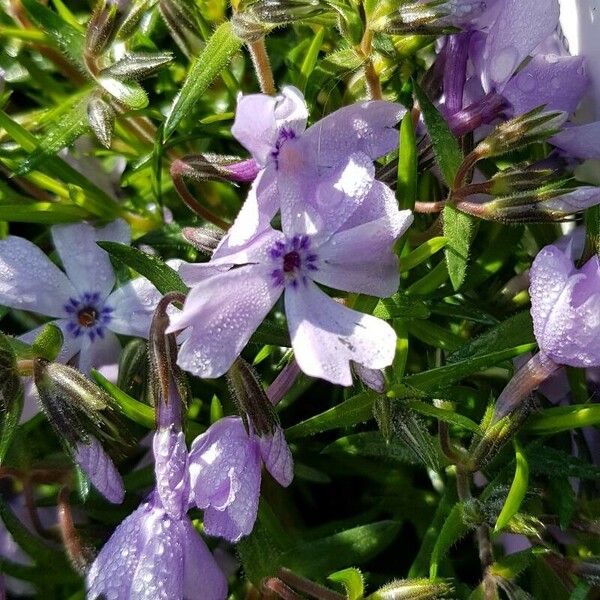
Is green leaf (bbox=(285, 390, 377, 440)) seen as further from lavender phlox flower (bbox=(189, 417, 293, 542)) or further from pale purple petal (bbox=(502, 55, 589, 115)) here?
pale purple petal (bbox=(502, 55, 589, 115))

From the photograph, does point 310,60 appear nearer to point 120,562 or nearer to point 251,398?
point 251,398

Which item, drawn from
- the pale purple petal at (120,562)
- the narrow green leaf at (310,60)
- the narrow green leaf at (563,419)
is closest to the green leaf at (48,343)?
the pale purple petal at (120,562)

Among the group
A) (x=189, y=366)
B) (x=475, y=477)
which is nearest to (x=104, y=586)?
(x=189, y=366)

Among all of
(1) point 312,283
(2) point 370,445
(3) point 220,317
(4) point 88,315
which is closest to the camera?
(3) point 220,317

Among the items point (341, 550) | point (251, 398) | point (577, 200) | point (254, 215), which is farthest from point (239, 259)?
point (341, 550)

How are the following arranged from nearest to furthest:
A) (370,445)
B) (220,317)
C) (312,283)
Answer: (220,317) → (312,283) → (370,445)

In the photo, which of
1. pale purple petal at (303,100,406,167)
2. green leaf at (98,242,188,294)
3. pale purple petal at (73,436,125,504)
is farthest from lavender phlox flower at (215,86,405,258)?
pale purple petal at (73,436,125,504)
